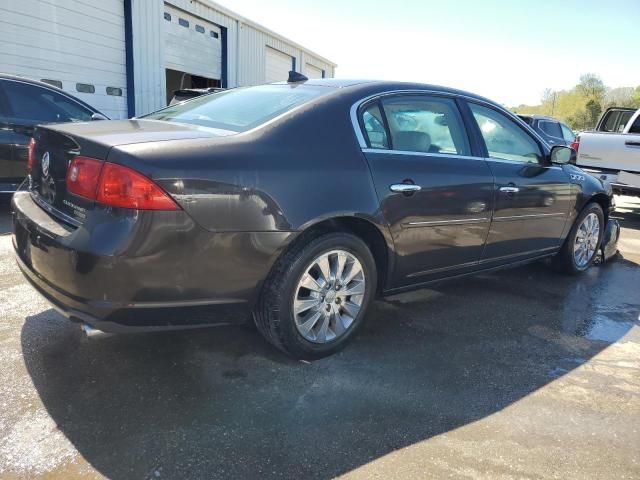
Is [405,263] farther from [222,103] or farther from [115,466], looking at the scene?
[115,466]

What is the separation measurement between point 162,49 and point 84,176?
1067 centimetres

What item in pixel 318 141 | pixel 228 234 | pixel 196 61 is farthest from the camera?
pixel 196 61

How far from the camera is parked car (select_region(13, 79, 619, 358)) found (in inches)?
88.7

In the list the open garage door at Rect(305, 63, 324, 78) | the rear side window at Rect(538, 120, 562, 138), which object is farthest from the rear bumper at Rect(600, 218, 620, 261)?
the open garage door at Rect(305, 63, 324, 78)

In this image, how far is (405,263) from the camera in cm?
323

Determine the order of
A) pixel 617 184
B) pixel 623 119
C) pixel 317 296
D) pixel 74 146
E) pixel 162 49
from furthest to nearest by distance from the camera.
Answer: pixel 162 49
pixel 623 119
pixel 617 184
pixel 317 296
pixel 74 146

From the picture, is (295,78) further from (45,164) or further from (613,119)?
(613,119)

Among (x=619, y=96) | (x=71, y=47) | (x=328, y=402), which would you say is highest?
(x=619, y=96)

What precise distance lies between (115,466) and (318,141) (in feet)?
5.84

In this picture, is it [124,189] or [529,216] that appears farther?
[529,216]

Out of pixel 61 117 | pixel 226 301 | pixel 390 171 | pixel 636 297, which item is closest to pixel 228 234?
pixel 226 301

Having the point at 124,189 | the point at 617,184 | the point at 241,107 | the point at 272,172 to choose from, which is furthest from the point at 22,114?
the point at 617,184

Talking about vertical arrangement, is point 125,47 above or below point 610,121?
above

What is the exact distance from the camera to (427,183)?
3.19 metres
